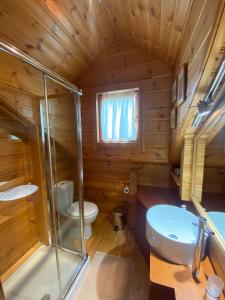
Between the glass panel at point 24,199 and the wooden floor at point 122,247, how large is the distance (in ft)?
1.82

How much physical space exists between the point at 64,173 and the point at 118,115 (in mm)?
1177

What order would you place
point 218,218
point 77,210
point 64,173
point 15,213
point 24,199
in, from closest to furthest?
point 218,218, point 15,213, point 24,199, point 77,210, point 64,173

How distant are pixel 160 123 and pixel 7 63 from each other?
6.11ft

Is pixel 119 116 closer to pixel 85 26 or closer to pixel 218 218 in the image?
pixel 85 26

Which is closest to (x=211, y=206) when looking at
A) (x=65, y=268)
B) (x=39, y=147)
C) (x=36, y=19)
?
(x=65, y=268)

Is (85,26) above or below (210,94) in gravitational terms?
above

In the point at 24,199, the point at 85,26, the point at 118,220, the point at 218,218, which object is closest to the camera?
the point at 218,218

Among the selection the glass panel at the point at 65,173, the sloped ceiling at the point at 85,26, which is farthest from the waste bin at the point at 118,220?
the sloped ceiling at the point at 85,26

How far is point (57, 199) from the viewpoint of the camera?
1.97 metres

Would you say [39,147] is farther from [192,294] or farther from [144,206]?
[192,294]

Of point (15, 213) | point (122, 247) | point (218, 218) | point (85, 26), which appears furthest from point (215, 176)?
point (15, 213)

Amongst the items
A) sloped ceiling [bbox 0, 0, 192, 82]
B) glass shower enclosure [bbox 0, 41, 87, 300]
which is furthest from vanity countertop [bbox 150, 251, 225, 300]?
sloped ceiling [bbox 0, 0, 192, 82]

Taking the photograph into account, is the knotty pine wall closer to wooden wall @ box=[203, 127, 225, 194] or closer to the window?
the window

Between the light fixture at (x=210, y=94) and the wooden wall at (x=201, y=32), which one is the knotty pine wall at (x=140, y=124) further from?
the light fixture at (x=210, y=94)
